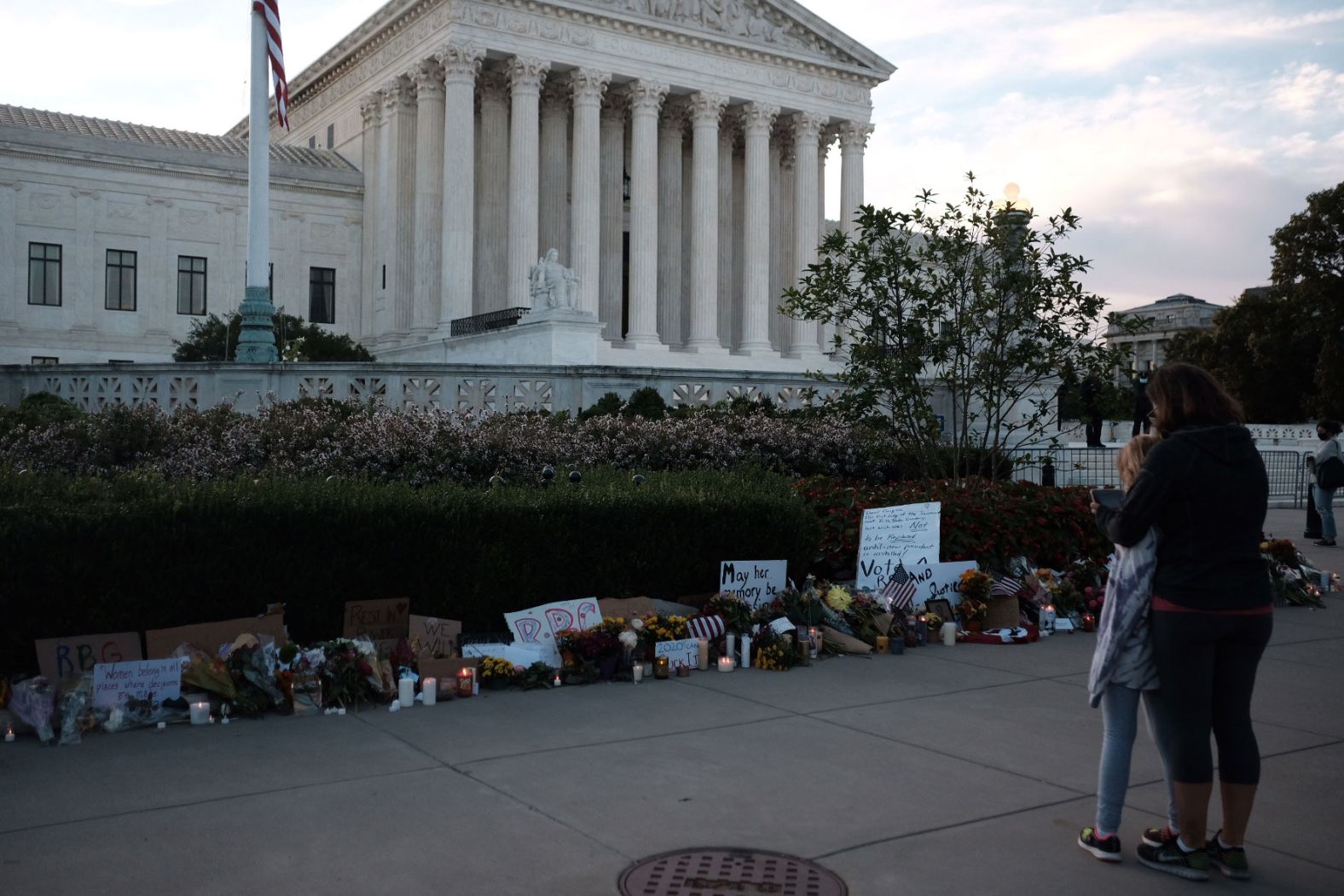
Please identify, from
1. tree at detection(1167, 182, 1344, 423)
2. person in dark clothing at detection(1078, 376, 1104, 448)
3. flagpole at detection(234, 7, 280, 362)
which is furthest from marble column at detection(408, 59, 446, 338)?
tree at detection(1167, 182, 1344, 423)

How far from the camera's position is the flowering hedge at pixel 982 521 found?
12102mm

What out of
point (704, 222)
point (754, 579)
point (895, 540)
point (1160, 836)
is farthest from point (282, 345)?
point (1160, 836)

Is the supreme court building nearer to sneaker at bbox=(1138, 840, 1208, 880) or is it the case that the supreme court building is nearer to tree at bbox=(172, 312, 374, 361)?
tree at bbox=(172, 312, 374, 361)

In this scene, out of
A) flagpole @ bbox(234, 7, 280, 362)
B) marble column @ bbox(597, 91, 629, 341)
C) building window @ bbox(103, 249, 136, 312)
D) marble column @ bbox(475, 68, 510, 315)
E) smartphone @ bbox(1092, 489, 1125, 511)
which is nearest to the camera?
smartphone @ bbox(1092, 489, 1125, 511)

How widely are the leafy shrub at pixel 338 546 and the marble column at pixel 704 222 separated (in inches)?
1663

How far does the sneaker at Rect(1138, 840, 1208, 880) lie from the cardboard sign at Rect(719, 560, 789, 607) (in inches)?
205

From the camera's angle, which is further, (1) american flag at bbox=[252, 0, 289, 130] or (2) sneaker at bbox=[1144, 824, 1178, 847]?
(1) american flag at bbox=[252, 0, 289, 130]

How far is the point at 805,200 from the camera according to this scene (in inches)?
2189

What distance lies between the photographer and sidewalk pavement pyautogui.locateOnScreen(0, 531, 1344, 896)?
5.23 metres

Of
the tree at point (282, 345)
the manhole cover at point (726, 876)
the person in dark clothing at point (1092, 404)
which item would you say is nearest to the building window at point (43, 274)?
the tree at point (282, 345)

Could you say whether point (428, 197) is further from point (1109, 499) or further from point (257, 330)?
point (1109, 499)

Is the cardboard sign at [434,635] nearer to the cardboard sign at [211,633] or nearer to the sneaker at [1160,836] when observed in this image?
the cardboard sign at [211,633]

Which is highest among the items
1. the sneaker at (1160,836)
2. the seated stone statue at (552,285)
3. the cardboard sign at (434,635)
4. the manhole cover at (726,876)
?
the seated stone statue at (552,285)

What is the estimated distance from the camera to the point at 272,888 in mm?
4957
